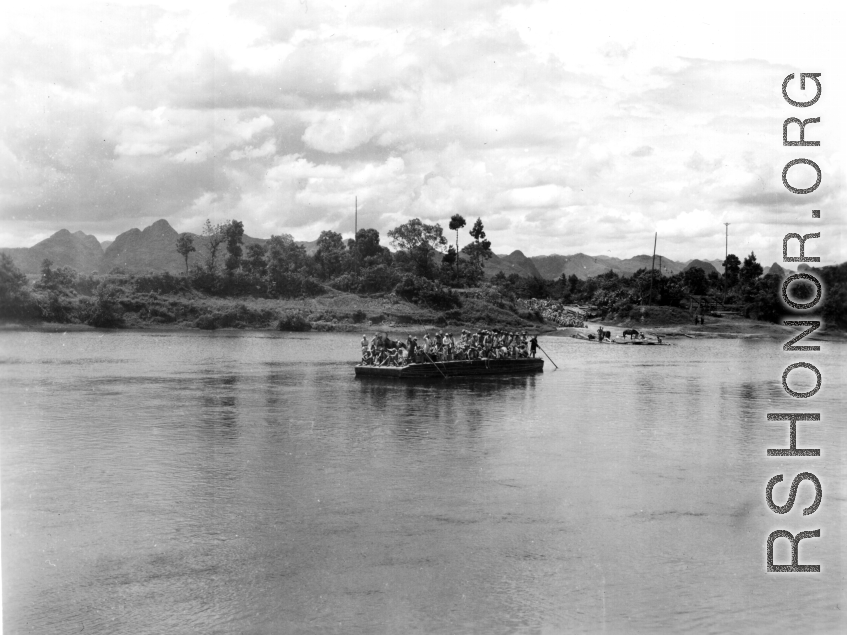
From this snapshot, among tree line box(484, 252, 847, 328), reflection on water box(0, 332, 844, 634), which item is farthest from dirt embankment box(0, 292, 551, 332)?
reflection on water box(0, 332, 844, 634)

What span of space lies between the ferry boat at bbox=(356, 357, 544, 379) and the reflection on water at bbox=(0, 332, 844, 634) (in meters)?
4.33

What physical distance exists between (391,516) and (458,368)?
22.5 meters

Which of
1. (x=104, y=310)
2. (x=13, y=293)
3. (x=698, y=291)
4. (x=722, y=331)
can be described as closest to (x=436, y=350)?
(x=13, y=293)

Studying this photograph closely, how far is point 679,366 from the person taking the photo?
5078 cm

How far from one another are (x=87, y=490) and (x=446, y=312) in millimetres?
72431

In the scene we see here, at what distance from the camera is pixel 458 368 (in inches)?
1426

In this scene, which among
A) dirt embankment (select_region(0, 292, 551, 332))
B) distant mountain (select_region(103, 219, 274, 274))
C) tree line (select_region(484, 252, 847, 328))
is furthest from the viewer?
distant mountain (select_region(103, 219, 274, 274))

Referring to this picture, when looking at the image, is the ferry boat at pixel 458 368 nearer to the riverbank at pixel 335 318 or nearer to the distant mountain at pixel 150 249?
the riverbank at pixel 335 318

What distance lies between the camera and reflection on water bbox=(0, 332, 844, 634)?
10281mm

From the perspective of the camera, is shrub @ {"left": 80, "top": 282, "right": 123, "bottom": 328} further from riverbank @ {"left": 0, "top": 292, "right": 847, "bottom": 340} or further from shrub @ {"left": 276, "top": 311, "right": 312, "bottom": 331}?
shrub @ {"left": 276, "top": 311, "right": 312, "bottom": 331}

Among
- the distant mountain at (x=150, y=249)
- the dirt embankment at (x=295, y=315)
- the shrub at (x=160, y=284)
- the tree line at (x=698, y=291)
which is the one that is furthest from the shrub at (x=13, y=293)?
the tree line at (x=698, y=291)

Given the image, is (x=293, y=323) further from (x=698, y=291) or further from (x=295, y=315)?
(x=698, y=291)

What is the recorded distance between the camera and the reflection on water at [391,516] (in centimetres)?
1028

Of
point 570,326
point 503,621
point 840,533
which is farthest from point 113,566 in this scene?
point 570,326
